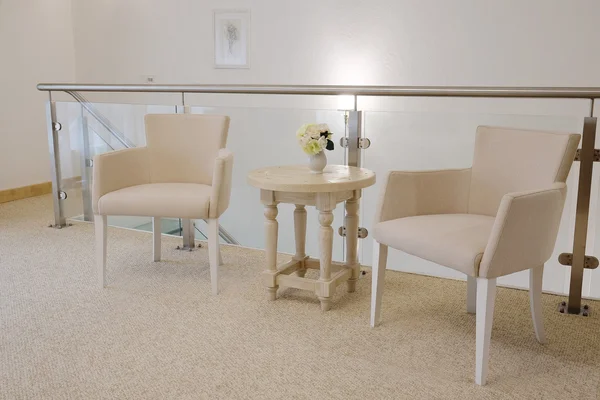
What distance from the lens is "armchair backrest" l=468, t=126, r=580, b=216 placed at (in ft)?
8.15

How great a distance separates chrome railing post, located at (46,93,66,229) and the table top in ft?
6.74

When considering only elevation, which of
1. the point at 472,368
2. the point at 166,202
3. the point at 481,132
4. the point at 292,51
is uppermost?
the point at 292,51

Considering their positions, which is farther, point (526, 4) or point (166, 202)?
point (526, 4)

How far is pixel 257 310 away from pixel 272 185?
598 millimetres

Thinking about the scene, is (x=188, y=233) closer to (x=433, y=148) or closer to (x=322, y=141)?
(x=322, y=141)

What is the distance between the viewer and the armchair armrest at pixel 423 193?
2668 millimetres

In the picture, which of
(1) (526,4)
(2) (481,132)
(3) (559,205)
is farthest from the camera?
(1) (526,4)

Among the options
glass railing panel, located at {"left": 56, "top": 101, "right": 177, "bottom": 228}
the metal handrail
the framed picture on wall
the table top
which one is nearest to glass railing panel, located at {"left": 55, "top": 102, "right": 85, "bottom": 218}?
glass railing panel, located at {"left": 56, "top": 101, "right": 177, "bottom": 228}

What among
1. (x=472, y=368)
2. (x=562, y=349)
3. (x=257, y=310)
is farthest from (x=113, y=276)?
(x=562, y=349)

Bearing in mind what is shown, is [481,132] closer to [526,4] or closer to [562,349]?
[562,349]

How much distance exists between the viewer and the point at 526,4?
210 inches

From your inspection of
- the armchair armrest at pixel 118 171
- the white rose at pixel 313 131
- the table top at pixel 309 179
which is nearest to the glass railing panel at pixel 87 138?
the armchair armrest at pixel 118 171

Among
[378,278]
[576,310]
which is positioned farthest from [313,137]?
[576,310]

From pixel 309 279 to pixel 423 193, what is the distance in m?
0.69
